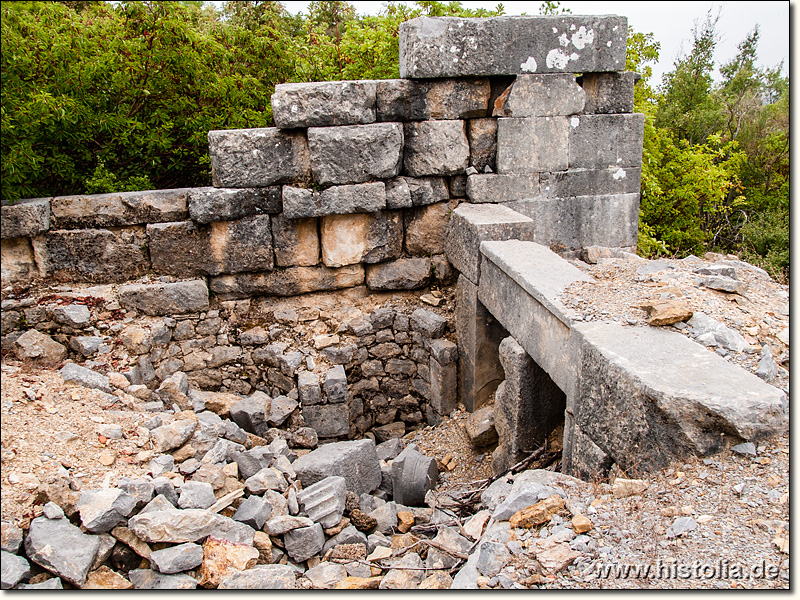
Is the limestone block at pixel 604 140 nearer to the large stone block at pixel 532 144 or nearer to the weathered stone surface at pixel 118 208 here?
the large stone block at pixel 532 144

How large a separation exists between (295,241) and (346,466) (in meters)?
2.10

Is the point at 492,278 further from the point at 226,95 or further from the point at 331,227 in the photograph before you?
the point at 226,95

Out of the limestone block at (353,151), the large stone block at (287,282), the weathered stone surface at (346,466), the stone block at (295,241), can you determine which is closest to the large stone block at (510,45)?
the limestone block at (353,151)

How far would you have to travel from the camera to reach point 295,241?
5.59 metres

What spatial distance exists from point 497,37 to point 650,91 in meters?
5.26

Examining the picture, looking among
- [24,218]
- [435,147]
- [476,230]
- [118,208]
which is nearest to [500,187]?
[435,147]

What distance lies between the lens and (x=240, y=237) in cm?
544

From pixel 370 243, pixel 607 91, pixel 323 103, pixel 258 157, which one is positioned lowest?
pixel 370 243

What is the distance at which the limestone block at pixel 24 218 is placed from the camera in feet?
15.9

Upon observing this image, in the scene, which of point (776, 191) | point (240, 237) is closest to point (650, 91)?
point (776, 191)

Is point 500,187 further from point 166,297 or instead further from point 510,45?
point 166,297

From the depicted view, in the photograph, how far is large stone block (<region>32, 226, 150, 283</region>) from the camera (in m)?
5.09

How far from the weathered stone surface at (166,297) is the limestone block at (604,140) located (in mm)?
3553

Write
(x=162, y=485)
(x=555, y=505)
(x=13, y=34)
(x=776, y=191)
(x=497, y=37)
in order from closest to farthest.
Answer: (x=555, y=505) < (x=162, y=485) < (x=13, y=34) < (x=497, y=37) < (x=776, y=191)
